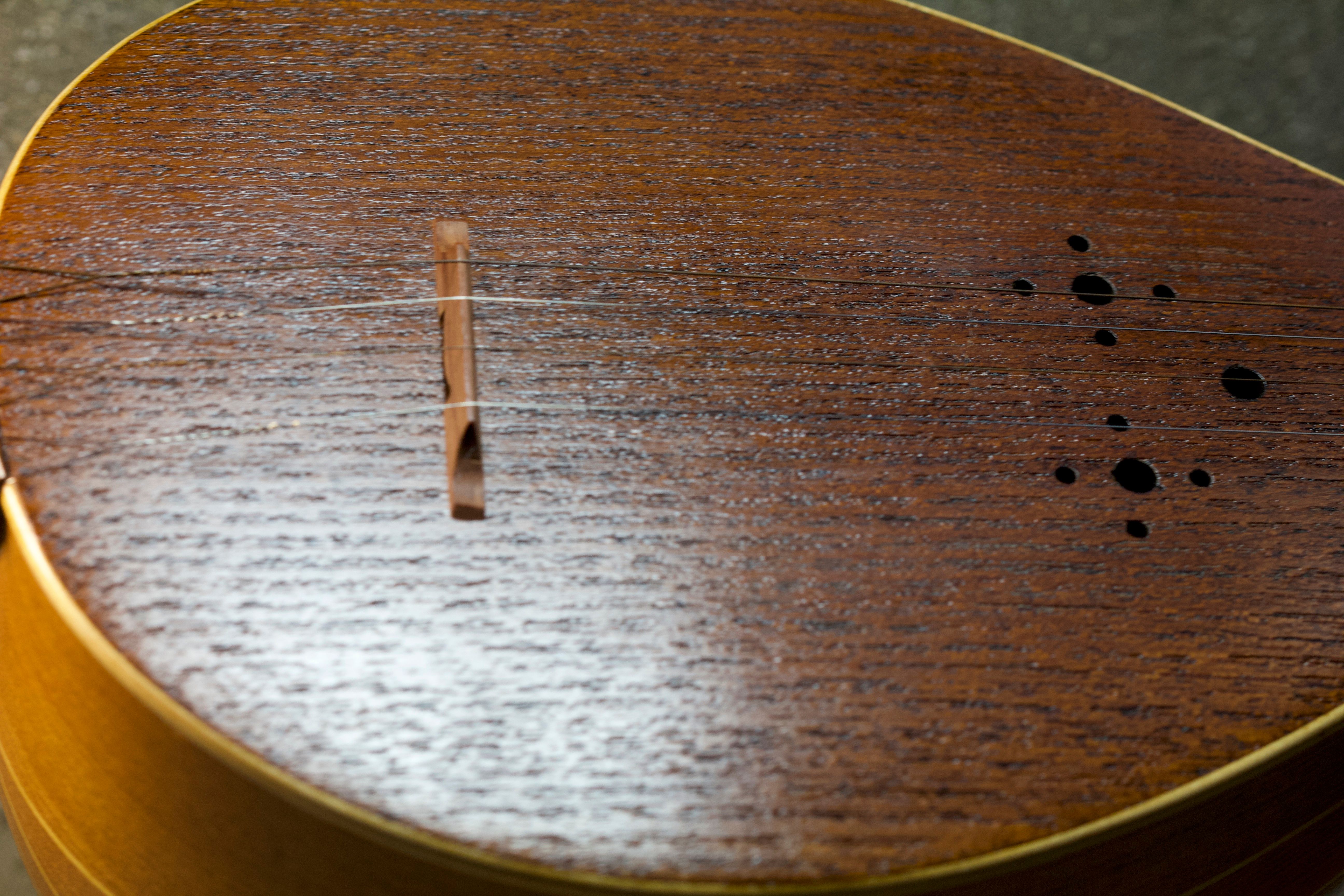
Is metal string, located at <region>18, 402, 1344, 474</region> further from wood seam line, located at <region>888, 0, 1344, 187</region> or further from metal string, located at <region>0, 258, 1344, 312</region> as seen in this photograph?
wood seam line, located at <region>888, 0, 1344, 187</region>

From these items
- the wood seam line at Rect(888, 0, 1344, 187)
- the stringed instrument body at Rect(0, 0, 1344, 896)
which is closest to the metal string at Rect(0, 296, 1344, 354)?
the stringed instrument body at Rect(0, 0, 1344, 896)

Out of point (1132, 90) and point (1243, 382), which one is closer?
point (1243, 382)

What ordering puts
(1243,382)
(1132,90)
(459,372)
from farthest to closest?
1. (1132,90)
2. (1243,382)
3. (459,372)

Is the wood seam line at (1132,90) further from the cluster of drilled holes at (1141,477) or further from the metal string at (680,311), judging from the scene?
the cluster of drilled holes at (1141,477)

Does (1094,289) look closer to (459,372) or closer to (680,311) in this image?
(680,311)

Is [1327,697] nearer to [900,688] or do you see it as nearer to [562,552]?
[900,688]

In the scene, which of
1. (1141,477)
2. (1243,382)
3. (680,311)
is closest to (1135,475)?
(1141,477)
